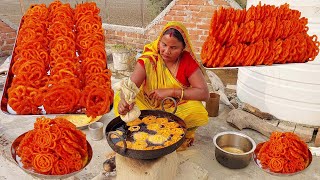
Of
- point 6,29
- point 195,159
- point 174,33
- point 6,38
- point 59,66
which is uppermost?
point 174,33

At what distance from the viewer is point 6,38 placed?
7125 mm

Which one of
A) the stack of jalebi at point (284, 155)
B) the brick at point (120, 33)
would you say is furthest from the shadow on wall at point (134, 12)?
the stack of jalebi at point (284, 155)

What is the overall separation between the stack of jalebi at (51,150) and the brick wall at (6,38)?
5.48 meters

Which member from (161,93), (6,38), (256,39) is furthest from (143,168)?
(6,38)

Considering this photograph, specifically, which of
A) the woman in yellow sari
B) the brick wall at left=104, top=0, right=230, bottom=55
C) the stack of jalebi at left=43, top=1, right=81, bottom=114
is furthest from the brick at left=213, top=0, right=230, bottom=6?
the stack of jalebi at left=43, top=1, right=81, bottom=114

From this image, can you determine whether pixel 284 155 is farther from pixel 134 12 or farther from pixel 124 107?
pixel 134 12

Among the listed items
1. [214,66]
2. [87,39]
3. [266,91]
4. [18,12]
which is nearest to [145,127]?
[214,66]

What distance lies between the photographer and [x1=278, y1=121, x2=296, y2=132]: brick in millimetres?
4238

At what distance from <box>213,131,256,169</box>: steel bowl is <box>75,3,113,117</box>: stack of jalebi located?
1.53 meters

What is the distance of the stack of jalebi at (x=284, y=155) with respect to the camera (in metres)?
3.03

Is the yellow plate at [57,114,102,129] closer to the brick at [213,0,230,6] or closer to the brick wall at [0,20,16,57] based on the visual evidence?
the brick at [213,0,230,6]

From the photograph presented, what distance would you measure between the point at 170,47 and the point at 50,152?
1642mm

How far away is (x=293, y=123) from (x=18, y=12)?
551 inches

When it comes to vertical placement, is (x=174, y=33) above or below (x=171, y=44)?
above
